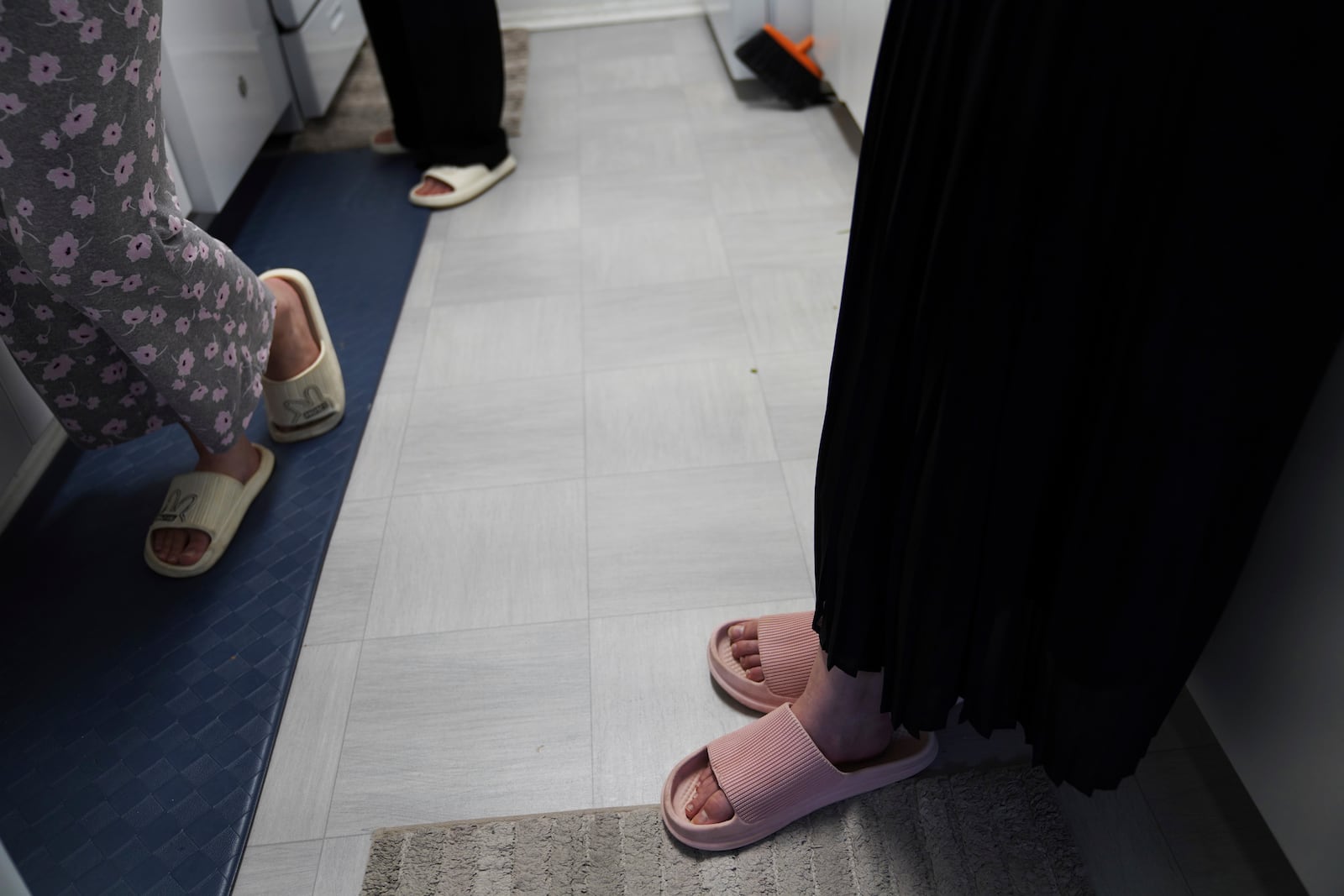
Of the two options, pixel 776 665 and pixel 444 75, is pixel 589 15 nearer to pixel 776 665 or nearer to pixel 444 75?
pixel 444 75

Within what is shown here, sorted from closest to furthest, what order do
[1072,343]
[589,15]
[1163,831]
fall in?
[1072,343] → [1163,831] → [589,15]

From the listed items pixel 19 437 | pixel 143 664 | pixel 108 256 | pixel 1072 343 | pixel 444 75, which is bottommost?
pixel 143 664

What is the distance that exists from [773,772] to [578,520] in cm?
46

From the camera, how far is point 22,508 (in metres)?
1.32

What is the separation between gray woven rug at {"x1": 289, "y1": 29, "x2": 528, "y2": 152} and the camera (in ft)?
7.59

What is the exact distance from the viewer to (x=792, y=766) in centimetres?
89

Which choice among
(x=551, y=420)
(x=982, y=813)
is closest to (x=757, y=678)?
(x=982, y=813)

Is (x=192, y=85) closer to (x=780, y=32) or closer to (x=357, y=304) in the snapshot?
(x=357, y=304)

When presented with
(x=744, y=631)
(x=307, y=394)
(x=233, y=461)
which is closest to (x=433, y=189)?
(x=307, y=394)

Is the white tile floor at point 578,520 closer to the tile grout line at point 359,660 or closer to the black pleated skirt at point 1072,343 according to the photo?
the tile grout line at point 359,660

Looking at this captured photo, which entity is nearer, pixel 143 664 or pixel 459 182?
pixel 143 664

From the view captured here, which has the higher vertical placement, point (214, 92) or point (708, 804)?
point (214, 92)

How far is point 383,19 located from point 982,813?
1.74 m

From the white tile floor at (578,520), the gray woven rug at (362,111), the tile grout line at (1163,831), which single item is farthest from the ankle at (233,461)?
the gray woven rug at (362,111)
